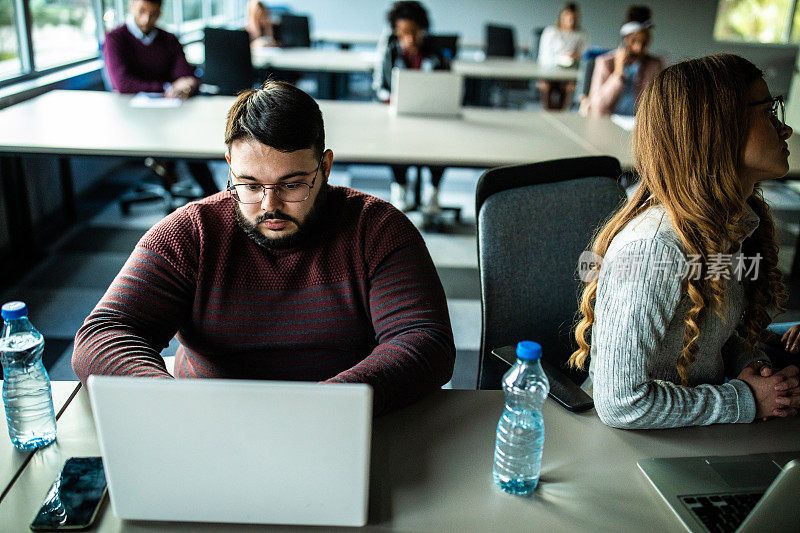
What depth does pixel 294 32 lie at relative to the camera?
662cm

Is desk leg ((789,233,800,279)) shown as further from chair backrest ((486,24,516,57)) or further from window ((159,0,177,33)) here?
window ((159,0,177,33))

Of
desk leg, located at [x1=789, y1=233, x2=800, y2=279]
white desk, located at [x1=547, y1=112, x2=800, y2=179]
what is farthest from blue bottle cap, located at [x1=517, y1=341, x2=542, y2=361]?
desk leg, located at [x1=789, y1=233, x2=800, y2=279]

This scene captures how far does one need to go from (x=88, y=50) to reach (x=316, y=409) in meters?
4.76

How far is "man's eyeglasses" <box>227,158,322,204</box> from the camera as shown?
1.23 metres

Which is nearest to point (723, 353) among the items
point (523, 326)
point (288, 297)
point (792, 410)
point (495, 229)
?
point (792, 410)

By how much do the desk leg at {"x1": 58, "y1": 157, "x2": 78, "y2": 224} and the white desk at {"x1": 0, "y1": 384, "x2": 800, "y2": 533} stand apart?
3.07 meters

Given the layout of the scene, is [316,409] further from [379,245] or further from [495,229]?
[495,229]

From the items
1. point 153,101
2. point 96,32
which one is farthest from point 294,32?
point 153,101

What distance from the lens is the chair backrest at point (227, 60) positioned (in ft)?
13.8

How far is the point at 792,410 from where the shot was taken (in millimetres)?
1102

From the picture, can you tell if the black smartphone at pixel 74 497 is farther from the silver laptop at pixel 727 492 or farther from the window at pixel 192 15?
the window at pixel 192 15

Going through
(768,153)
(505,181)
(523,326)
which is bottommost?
(523,326)

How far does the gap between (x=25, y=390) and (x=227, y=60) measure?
3.61m

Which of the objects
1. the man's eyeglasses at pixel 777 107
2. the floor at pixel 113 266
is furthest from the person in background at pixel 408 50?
the man's eyeglasses at pixel 777 107
